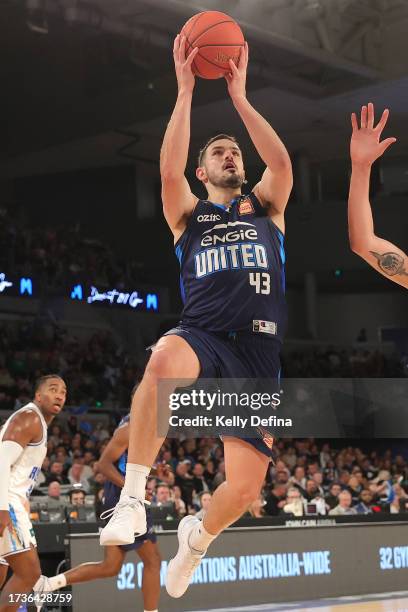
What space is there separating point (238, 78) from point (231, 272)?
1.18 m

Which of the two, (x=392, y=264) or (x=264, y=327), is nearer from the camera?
(x=264, y=327)

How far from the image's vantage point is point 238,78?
577cm

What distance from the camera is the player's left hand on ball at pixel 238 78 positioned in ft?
18.6

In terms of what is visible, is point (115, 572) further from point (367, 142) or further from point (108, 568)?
point (367, 142)

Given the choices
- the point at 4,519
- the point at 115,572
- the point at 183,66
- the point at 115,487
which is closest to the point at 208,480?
the point at 115,487

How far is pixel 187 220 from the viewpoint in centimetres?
588

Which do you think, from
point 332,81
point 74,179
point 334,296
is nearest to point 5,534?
point 332,81

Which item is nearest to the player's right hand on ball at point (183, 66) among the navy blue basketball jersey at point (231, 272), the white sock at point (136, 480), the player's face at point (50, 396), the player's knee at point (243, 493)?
the navy blue basketball jersey at point (231, 272)

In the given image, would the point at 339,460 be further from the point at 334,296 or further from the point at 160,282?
the point at 334,296

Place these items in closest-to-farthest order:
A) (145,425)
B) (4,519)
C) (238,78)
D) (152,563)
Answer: (145,425) → (238,78) → (4,519) → (152,563)

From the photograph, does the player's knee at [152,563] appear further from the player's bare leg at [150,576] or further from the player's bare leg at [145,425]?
the player's bare leg at [145,425]

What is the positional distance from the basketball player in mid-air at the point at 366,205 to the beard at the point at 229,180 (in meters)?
0.69

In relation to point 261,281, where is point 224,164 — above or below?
above

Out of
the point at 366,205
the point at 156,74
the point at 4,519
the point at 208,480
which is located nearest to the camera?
the point at 366,205
